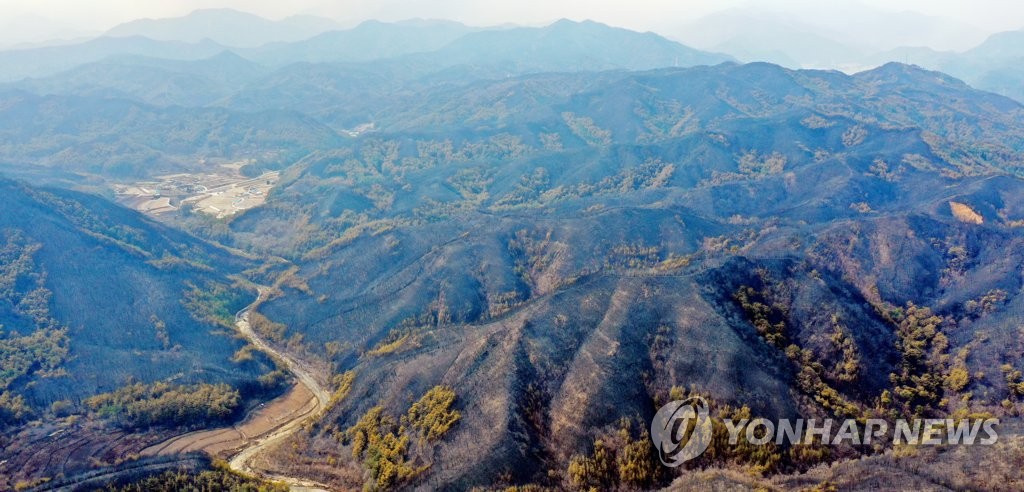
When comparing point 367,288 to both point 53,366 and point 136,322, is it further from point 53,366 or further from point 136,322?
point 53,366

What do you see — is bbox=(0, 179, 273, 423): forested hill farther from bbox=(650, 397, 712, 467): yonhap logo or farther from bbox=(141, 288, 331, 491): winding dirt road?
bbox=(650, 397, 712, 467): yonhap logo

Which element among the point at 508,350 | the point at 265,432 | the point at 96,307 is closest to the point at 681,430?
the point at 508,350

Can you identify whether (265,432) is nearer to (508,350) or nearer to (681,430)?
(508,350)

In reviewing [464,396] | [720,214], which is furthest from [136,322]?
[720,214]

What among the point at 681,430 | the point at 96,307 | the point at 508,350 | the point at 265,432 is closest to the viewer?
the point at 681,430

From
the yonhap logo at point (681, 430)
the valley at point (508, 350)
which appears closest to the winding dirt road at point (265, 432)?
the valley at point (508, 350)
